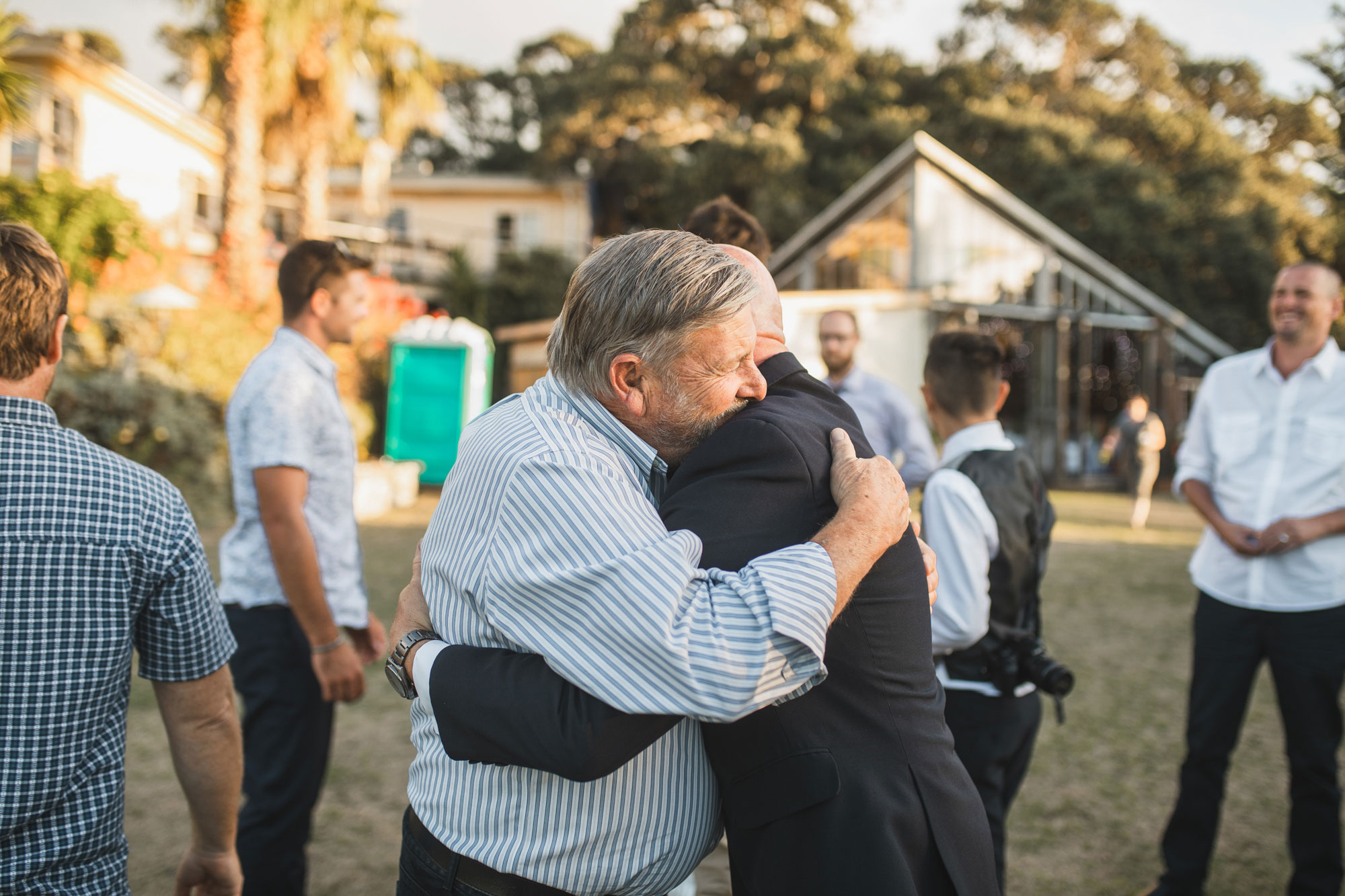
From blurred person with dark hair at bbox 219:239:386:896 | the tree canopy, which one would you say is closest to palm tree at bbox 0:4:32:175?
blurred person with dark hair at bbox 219:239:386:896

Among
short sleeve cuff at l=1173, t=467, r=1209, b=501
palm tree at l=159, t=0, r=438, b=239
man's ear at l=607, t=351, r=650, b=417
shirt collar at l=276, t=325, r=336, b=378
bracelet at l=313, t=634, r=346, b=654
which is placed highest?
palm tree at l=159, t=0, r=438, b=239

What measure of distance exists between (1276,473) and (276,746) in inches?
149

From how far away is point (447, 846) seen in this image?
149cm

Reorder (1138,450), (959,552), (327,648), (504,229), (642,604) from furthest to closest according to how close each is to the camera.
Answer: (504,229) < (1138,450) < (327,648) < (959,552) < (642,604)

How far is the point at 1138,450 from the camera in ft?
49.0

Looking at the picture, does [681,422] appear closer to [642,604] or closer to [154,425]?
[642,604]

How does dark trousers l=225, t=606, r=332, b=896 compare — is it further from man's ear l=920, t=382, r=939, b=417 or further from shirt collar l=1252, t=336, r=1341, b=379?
shirt collar l=1252, t=336, r=1341, b=379

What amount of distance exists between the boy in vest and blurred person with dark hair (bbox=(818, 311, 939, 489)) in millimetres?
2028

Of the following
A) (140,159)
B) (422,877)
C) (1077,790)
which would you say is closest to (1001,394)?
(422,877)

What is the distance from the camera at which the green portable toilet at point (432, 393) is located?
15961 mm

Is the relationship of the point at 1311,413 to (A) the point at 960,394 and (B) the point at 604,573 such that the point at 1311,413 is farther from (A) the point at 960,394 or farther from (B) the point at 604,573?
(B) the point at 604,573

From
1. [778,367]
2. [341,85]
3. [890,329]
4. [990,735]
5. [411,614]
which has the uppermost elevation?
[341,85]

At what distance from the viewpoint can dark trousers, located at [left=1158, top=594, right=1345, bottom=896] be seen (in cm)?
323

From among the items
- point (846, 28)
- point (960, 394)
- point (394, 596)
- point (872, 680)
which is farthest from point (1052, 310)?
point (872, 680)
